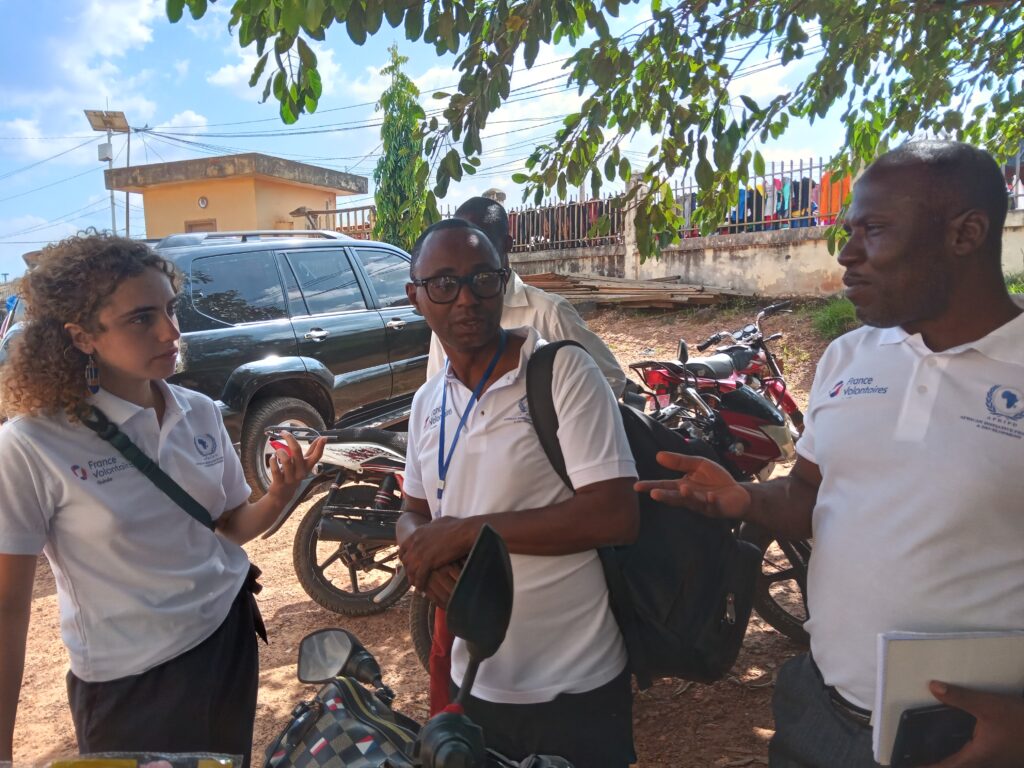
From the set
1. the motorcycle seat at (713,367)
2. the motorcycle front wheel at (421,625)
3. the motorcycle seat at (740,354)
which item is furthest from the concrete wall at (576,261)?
the motorcycle front wheel at (421,625)

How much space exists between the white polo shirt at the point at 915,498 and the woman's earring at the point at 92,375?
1.63 m

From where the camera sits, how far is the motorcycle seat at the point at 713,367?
4848 millimetres

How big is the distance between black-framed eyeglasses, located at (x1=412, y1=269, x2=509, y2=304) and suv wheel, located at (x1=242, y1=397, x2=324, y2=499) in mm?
4083

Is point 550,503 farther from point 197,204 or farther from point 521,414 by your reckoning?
point 197,204

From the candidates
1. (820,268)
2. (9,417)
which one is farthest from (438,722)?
(820,268)

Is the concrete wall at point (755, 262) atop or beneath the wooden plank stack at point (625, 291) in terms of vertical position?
atop

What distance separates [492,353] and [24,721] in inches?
129

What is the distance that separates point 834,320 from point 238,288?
24.3 ft

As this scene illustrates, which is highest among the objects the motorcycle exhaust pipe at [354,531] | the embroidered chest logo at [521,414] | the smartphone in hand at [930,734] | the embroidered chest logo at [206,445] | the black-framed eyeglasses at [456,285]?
the black-framed eyeglasses at [456,285]

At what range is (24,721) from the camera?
3646 millimetres

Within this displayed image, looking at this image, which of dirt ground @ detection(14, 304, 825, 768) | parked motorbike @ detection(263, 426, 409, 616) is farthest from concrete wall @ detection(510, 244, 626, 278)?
parked motorbike @ detection(263, 426, 409, 616)

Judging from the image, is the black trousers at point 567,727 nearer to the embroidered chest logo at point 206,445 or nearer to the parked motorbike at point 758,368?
the embroidered chest logo at point 206,445

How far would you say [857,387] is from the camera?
155 centimetres

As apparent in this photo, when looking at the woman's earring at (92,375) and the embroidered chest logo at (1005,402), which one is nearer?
the embroidered chest logo at (1005,402)
